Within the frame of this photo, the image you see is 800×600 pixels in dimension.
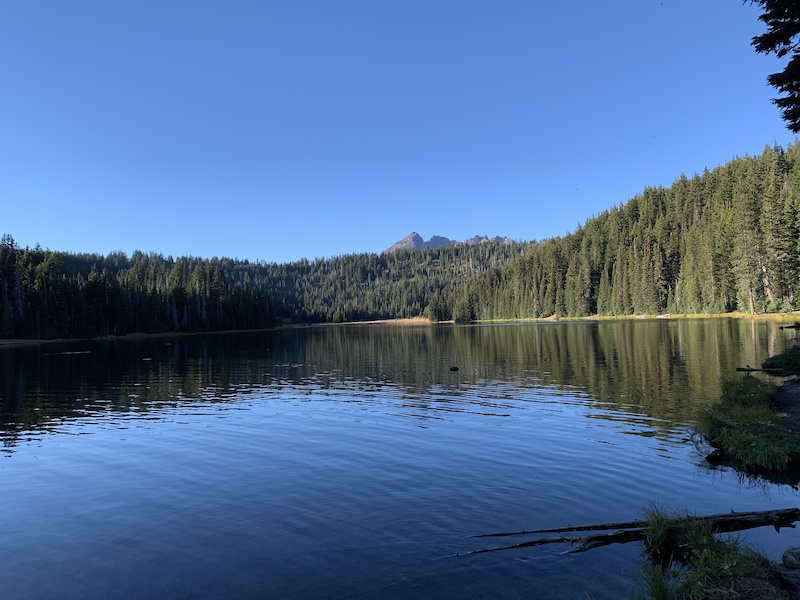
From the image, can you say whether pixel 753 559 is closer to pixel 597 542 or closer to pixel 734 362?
pixel 597 542

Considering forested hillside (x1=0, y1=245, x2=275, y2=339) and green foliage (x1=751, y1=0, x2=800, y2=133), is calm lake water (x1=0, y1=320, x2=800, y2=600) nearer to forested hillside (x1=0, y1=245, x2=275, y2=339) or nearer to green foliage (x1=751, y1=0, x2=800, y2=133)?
green foliage (x1=751, y1=0, x2=800, y2=133)

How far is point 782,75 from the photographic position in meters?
25.5

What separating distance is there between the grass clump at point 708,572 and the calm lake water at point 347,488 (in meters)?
0.79

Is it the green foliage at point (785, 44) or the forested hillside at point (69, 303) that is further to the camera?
the forested hillside at point (69, 303)

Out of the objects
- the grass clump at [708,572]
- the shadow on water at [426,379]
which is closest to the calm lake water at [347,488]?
the shadow on water at [426,379]

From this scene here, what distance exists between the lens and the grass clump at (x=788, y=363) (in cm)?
3412

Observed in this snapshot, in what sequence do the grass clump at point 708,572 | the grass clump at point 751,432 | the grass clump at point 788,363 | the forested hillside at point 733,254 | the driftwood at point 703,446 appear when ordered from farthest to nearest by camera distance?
the forested hillside at point 733,254, the grass clump at point 788,363, the driftwood at point 703,446, the grass clump at point 751,432, the grass clump at point 708,572

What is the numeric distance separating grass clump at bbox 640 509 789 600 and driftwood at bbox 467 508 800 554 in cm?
59

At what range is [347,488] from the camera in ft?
57.2

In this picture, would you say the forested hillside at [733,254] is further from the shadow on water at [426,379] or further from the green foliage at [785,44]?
the green foliage at [785,44]

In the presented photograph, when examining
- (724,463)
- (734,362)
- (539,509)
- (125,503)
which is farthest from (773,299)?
(125,503)

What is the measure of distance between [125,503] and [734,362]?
46959 mm

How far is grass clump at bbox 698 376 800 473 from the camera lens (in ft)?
59.3

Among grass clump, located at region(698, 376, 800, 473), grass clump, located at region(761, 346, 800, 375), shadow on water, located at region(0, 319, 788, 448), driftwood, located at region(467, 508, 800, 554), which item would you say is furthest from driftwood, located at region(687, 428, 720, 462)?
grass clump, located at region(761, 346, 800, 375)
